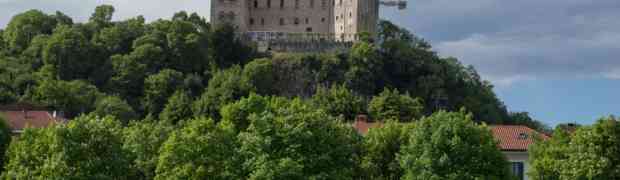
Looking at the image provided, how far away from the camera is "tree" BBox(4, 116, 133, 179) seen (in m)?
77.2

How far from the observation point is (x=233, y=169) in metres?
79.7

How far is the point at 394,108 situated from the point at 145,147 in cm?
6372

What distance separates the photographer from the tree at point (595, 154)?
81250mm

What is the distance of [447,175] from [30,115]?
42073 mm

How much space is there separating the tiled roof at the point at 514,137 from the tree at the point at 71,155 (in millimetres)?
26883

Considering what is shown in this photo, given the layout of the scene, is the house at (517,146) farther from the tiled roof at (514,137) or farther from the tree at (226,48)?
the tree at (226,48)

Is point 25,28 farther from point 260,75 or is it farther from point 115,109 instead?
point 115,109

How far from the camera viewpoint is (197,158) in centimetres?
8006

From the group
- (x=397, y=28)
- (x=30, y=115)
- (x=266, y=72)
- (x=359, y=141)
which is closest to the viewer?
(x=359, y=141)

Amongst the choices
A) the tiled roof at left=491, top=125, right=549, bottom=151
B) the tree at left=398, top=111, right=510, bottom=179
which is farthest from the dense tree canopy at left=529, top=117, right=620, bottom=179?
the tiled roof at left=491, top=125, right=549, bottom=151

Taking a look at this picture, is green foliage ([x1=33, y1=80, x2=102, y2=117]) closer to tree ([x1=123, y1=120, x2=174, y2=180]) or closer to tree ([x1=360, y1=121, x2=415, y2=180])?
tree ([x1=123, y1=120, x2=174, y2=180])

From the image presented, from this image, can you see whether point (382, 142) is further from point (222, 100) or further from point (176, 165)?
point (222, 100)

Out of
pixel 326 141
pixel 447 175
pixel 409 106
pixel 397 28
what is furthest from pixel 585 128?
pixel 397 28

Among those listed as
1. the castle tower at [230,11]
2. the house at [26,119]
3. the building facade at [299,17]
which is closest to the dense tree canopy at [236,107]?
the building facade at [299,17]
